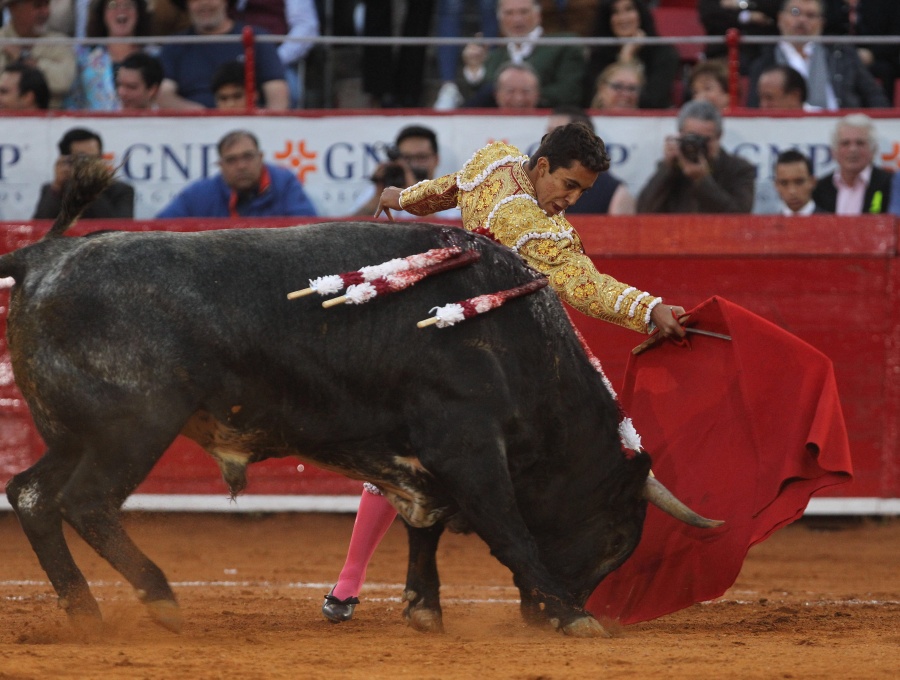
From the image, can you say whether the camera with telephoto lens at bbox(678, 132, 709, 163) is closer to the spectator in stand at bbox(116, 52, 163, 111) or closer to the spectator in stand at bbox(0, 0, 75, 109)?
the spectator in stand at bbox(116, 52, 163, 111)

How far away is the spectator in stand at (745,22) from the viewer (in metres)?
8.55

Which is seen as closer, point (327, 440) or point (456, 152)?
point (327, 440)

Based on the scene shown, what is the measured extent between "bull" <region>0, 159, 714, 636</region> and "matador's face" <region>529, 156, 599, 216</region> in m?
0.21

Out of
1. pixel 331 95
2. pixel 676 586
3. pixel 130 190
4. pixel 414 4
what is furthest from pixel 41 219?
pixel 676 586

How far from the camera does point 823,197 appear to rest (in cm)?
766

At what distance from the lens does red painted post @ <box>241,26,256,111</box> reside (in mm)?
7812

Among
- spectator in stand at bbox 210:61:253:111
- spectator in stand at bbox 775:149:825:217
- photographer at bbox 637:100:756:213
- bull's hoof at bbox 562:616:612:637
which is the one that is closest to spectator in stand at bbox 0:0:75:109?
spectator in stand at bbox 210:61:253:111

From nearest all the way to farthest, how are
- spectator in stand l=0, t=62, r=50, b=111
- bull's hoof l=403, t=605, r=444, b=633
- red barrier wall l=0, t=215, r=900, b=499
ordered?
bull's hoof l=403, t=605, r=444, b=633
red barrier wall l=0, t=215, r=900, b=499
spectator in stand l=0, t=62, r=50, b=111

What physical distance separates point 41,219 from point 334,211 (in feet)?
4.86

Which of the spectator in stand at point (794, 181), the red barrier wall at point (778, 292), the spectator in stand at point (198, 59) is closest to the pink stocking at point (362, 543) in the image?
the red barrier wall at point (778, 292)

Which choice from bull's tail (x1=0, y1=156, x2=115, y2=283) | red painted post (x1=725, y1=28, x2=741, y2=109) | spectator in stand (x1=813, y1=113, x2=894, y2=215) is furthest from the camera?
red painted post (x1=725, y1=28, x2=741, y2=109)

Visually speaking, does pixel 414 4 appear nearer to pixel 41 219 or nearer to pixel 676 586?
pixel 41 219

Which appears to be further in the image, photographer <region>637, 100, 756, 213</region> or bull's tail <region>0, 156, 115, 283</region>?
photographer <region>637, 100, 756, 213</region>

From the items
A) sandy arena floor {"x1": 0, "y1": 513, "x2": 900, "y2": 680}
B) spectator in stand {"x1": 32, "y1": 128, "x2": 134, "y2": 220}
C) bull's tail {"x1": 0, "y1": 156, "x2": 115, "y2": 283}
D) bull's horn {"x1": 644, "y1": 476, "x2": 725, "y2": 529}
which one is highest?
bull's tail {"x1": 0, "y1": 156, "x2": 115, "y2": 283}
